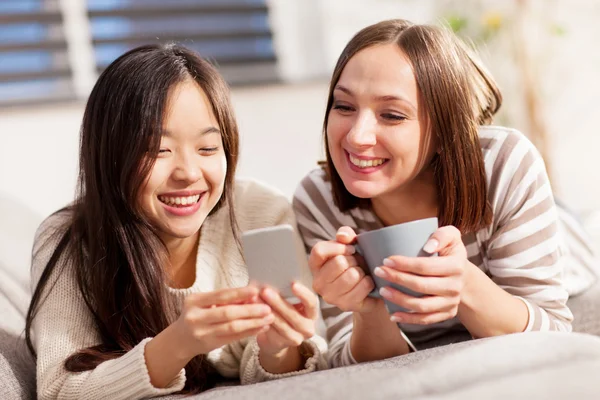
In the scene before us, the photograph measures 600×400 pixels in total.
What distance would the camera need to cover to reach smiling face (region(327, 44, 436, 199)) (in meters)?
1.34

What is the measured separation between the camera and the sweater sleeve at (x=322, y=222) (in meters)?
1.51

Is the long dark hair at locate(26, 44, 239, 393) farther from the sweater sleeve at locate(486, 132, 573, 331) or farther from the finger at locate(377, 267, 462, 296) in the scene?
the sweater sleeve at locate(486, 132, 573, 331)

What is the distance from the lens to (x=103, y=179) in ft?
4.39

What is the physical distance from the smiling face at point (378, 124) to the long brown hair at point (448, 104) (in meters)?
0.02

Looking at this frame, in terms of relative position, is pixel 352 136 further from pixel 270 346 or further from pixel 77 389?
pixel 77 389

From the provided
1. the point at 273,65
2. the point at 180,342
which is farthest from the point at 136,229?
the point at 273,65

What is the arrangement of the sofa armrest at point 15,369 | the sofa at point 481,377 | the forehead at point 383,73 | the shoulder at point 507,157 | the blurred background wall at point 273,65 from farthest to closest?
1. the blurred background wall at point 273,65
2. the shoulder at point 507,157
3. the forehead at point 383,73
4. the sofa armrest at point 15,369
5. the sofa at point 481,377

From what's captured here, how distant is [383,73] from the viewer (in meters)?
Answer: 1.34

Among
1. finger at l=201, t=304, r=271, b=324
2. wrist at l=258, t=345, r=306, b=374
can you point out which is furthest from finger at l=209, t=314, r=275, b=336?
wrist at l=258, t=345, r=306, b=374

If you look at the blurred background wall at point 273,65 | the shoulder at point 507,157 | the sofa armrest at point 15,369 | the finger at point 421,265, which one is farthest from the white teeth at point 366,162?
the blurred background wall at point 273,65

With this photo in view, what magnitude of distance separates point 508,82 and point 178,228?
3.31 m

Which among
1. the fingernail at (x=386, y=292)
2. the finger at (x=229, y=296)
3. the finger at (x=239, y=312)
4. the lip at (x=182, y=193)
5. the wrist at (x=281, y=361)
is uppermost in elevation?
the lip at (x=182, y=193)

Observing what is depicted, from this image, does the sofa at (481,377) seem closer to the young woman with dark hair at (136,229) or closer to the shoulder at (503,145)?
the young woman with dark hair at (136,229)

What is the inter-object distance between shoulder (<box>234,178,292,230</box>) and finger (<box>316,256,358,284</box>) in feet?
1.27
